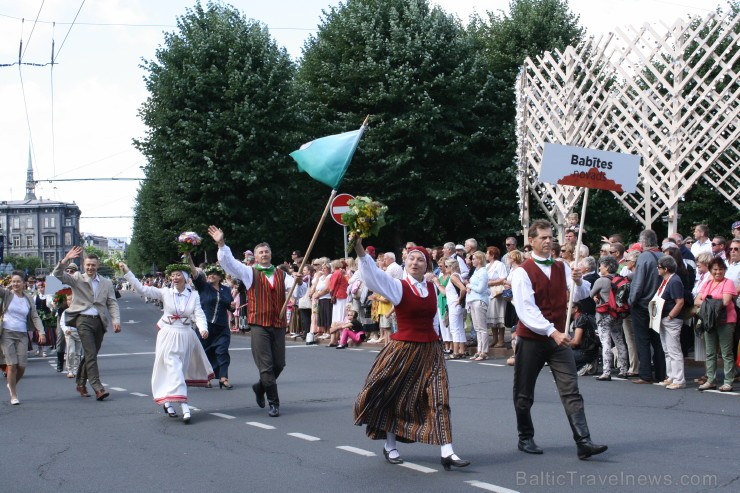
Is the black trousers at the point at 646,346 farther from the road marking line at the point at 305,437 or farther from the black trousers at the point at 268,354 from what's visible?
the road marking line at the point at 305,437

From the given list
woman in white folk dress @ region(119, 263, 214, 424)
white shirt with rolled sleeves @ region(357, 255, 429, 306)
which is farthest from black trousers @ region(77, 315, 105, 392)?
white shirt with rolled sleeves @ region(357, 255, 429, 306)

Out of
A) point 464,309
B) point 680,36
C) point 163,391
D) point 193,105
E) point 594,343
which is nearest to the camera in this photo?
point 163,391

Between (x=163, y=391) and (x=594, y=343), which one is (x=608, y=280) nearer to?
(x=594, y=343)

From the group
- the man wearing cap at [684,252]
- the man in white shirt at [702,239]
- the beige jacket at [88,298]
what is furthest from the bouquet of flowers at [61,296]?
the man in white shirt at [702,239]

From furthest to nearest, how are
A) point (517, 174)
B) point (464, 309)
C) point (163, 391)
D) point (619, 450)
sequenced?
point (517, 174) < point (464, 309) < point (163, 391) < point (619, 450)

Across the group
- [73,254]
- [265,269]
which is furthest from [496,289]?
[73,254]

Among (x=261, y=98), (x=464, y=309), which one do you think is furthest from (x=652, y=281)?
(x=261, y=98)

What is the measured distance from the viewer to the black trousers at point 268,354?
10.6m

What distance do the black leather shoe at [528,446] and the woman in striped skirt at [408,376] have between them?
80 cm

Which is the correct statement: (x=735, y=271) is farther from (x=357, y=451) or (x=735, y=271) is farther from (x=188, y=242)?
(x=188, y=242)

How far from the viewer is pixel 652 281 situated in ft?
42.0

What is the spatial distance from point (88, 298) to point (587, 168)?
683 centimetres

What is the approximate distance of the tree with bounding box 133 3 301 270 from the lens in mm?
31750

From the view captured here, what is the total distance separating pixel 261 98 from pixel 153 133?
4.79m
